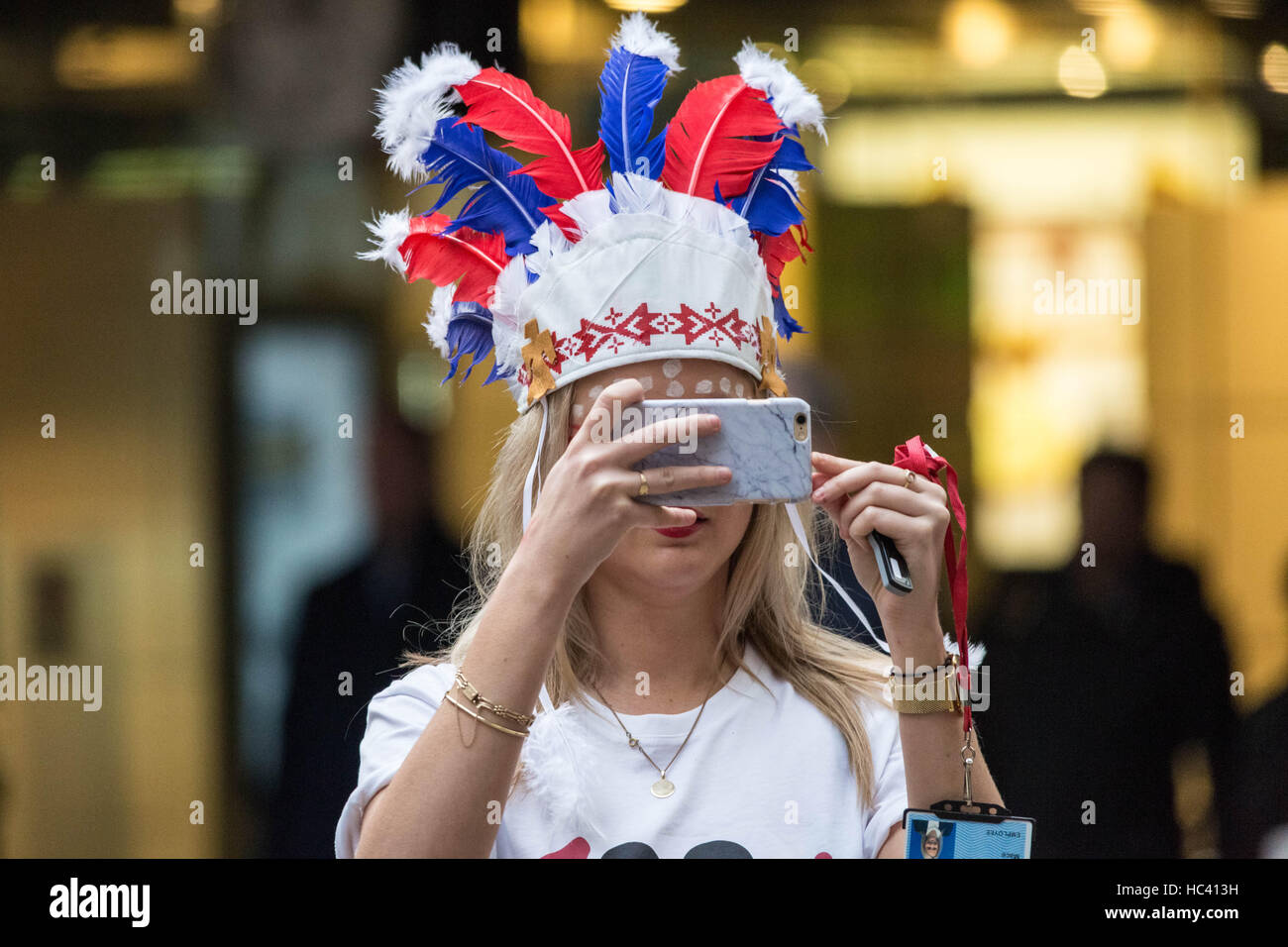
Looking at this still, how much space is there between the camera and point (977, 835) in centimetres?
182

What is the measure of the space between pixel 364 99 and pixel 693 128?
3.73m

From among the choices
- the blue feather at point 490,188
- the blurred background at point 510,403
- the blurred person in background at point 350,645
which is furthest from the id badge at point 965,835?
the blurred background at point 510,403

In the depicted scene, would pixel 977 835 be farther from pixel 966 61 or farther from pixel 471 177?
pixel 966 61

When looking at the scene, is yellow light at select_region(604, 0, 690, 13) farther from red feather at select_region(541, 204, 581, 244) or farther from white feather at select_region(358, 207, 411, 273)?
red feather at select_region(541, 204, 581, 244)

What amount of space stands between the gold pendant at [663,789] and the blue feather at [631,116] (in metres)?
0.97

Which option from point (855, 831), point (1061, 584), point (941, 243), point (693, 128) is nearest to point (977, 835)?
point (855, 831)

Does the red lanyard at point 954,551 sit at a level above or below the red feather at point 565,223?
below

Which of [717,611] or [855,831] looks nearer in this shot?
[855,831]

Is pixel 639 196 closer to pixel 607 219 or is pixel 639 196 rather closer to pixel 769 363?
pixel 607 219

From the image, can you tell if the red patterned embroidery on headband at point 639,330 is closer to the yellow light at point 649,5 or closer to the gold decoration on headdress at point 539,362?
the gold decoration on headdress at point 539,362

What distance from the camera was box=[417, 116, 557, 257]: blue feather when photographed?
2158 millimetres

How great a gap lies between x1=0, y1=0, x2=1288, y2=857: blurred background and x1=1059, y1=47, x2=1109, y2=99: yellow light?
0.07 feet

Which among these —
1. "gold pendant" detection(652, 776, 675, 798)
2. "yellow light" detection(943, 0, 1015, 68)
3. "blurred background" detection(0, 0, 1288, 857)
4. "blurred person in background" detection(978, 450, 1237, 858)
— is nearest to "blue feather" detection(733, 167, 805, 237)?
"gold pendant" detection(652, 776, 675, 798)

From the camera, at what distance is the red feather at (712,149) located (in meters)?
2.14
